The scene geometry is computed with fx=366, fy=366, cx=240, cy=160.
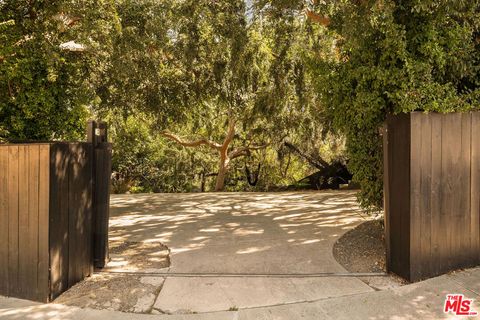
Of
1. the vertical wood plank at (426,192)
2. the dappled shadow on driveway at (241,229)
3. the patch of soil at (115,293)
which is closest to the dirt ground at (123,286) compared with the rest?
the patch of soil at (115,293)

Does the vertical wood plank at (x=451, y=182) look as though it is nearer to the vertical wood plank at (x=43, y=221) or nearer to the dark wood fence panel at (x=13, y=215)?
the vertical wood plank at (x=43, y=221)

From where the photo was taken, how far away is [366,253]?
14.4 ft

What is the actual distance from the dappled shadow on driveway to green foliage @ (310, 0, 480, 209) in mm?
1161

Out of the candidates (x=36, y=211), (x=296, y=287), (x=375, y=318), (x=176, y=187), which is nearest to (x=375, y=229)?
(x=296, y=287)

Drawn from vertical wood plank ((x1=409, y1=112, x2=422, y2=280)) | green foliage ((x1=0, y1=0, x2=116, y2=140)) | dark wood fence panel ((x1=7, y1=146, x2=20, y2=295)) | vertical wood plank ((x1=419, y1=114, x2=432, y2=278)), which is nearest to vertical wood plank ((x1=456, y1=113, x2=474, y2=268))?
vertical wood plank ((x1=419, y1=114, x2=432, y2=278))

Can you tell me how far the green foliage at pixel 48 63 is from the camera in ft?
18.5

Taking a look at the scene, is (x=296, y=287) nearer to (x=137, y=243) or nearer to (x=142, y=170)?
(x=137, y=243)

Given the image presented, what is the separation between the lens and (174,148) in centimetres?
1638

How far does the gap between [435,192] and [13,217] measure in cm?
393

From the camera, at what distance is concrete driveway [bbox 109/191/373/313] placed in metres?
3.33

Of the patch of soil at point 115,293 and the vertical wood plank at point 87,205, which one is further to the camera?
the vertical wood plank at point 87,205

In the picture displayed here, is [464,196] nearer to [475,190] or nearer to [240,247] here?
[475,190]

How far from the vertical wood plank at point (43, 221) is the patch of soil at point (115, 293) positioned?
0.18 meters

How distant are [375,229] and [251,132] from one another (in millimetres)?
8265
